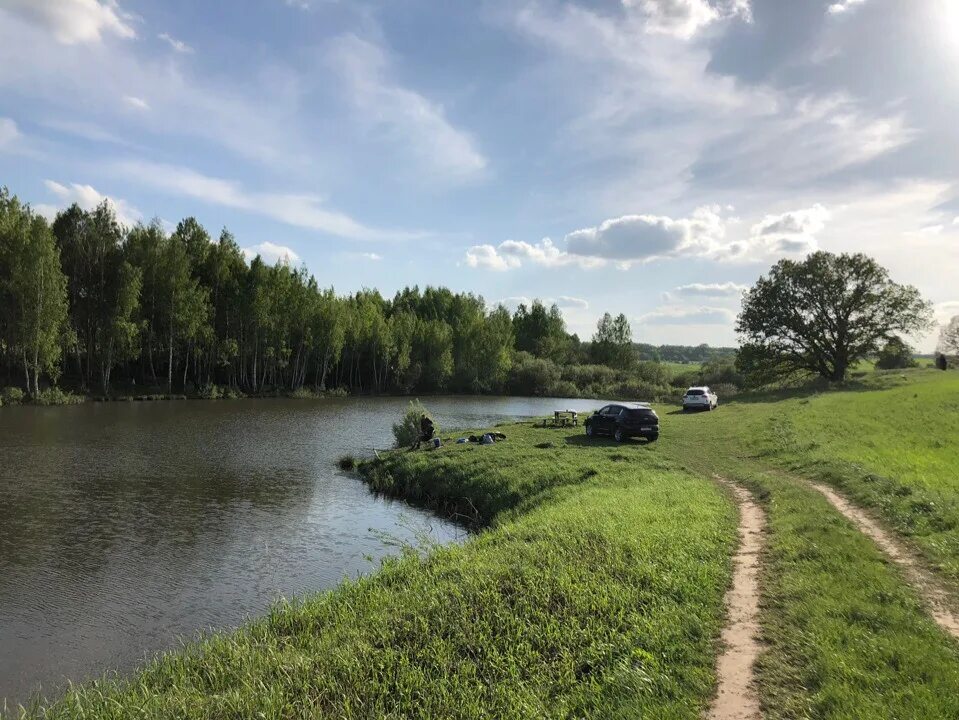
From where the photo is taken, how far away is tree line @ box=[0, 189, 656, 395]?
50656 mm

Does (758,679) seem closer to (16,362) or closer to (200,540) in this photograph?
(200,540)

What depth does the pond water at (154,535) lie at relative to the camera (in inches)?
444

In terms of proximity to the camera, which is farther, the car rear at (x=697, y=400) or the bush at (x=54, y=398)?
the bush at (x=54, y=398)

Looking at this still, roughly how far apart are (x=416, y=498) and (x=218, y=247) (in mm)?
57802

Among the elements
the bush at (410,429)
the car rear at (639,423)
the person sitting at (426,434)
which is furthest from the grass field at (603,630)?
the bush at (410,429)

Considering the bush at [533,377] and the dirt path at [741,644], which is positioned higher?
the bush at [533,377]

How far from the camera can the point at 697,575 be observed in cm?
1007

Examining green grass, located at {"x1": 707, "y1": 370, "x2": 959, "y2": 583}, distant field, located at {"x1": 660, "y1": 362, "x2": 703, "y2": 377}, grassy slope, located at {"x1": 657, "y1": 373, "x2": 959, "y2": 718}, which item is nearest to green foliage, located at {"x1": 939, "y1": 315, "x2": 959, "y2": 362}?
distant field, located at {"x1": 660, "y1": 362, "x2": 703, "y2": 377}

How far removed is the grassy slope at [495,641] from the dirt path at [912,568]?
2798 mm

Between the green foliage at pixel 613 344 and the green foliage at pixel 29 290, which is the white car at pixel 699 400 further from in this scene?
the green foliage at pixel 613 344

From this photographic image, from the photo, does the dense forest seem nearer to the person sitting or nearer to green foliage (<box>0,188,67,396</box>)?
green foliage (<box>0,188,67,396</box>)

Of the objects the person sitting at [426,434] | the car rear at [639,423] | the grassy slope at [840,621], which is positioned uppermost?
the car rear at [639,423]

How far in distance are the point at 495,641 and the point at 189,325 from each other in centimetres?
6399

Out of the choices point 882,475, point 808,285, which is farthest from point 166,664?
point 808,285
